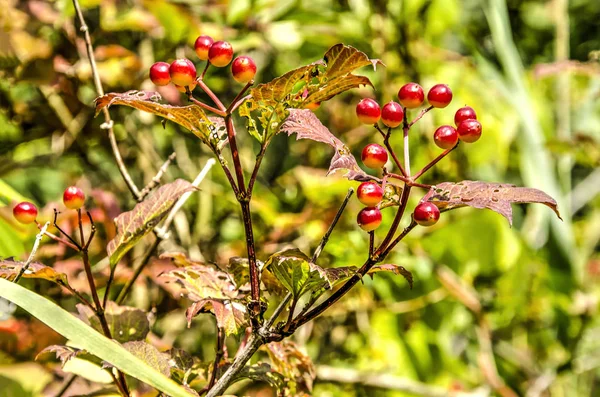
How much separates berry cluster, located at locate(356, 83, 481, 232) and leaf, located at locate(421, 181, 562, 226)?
0.08ft

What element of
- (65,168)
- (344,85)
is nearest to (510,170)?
(65,168)

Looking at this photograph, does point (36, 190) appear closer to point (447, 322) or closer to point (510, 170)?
point (447, 322)

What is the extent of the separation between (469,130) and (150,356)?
1.03ft

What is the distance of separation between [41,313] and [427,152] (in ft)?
3.55

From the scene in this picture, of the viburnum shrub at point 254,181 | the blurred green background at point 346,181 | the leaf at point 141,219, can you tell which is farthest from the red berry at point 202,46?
the blurred green background at point 346,181

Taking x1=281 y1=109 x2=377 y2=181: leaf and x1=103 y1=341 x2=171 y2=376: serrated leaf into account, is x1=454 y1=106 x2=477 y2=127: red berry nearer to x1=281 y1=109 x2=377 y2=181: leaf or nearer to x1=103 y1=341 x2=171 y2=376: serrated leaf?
x1=281 y1=109 x2=377 y2=181: leaf

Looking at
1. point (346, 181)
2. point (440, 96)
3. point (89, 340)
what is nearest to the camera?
point (89, 340)

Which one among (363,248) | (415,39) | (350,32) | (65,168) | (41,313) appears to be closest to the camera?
(41,313)

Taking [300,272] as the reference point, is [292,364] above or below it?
below

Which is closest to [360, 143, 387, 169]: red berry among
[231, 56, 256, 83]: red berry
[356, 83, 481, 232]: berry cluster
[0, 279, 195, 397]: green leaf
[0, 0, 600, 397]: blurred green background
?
[356, 83, 481, 232]: berry cluster

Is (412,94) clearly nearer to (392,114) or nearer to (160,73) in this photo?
(392,114)

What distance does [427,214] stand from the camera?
1.49ft

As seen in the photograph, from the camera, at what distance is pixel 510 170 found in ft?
6.35

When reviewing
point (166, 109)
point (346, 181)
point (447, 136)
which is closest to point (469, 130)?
point (447, 136)
